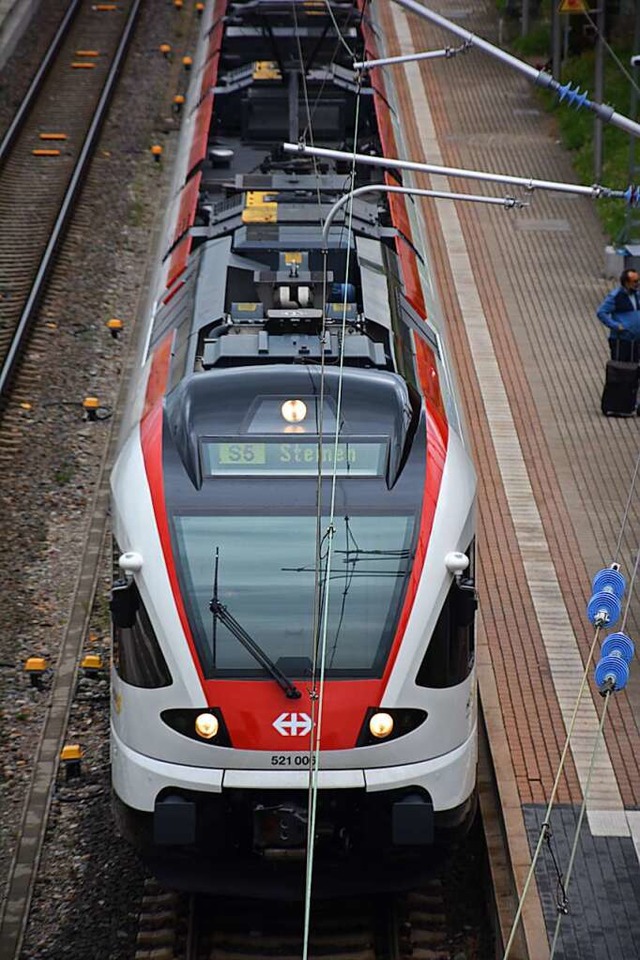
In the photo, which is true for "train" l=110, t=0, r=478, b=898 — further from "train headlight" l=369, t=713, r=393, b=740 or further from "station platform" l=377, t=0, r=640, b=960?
"station platform" l=377, t=0, r=640, b=960

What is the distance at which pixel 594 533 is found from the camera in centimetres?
1666

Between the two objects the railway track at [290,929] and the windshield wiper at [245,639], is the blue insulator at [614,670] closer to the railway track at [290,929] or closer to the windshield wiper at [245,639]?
the railway track at [290,929]

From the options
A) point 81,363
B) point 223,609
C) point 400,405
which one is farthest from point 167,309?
point 81,363

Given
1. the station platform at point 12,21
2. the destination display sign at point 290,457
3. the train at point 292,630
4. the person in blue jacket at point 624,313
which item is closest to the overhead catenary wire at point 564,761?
the train at point 292,630

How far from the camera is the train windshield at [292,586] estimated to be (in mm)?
10500

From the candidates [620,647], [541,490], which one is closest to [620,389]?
[541,490]

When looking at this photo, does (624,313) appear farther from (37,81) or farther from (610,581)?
(37,81)

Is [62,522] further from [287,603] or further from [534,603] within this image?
[287,603]

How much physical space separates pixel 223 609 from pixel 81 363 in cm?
1117

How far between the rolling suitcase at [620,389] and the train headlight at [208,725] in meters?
9.37

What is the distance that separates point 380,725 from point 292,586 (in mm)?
954

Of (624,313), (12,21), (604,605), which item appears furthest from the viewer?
(12,21)

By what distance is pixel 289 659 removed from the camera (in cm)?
1049

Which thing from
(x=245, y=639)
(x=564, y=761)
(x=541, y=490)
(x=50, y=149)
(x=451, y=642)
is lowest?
(x=50, y=149)
